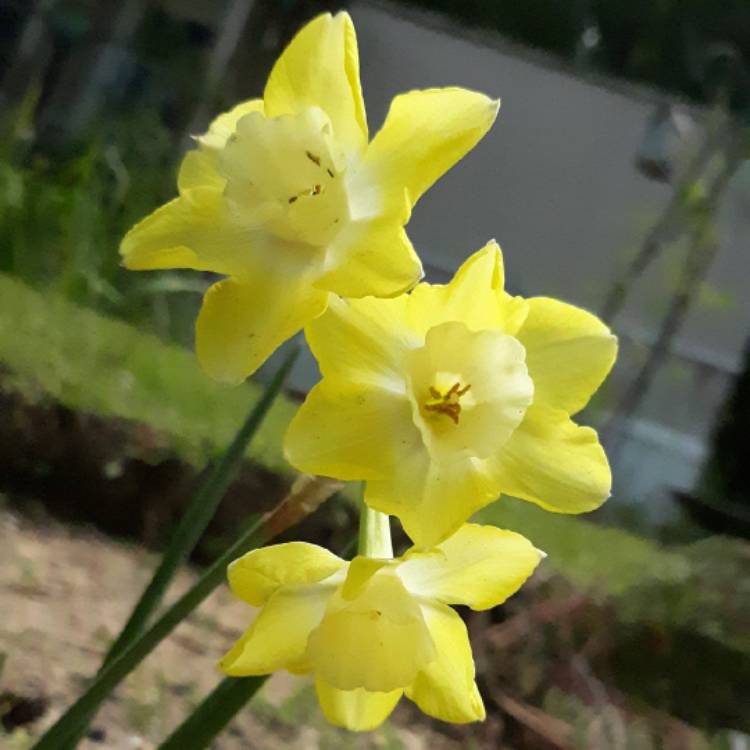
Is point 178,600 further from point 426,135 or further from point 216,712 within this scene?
point 426,135

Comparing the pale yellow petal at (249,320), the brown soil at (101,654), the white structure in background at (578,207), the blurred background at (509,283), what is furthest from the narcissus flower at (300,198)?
the white structure in background at (578,207)

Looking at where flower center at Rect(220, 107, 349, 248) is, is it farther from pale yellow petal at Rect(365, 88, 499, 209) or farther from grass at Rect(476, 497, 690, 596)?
grass at Rect(476, 497, 690, 596)

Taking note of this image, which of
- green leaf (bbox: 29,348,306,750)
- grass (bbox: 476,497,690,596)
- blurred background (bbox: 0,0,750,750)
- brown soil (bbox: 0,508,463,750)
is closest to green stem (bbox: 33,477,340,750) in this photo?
green leaf (bbox: 29,348,306,750)

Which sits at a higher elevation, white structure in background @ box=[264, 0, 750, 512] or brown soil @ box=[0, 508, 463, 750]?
white structure in background @ box=[264, 0, 750, 512]

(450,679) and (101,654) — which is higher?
(450,679)

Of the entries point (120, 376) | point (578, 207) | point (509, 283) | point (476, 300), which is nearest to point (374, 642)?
point (476, 300)

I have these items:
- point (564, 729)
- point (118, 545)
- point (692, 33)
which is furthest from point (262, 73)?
point (564, 729)
